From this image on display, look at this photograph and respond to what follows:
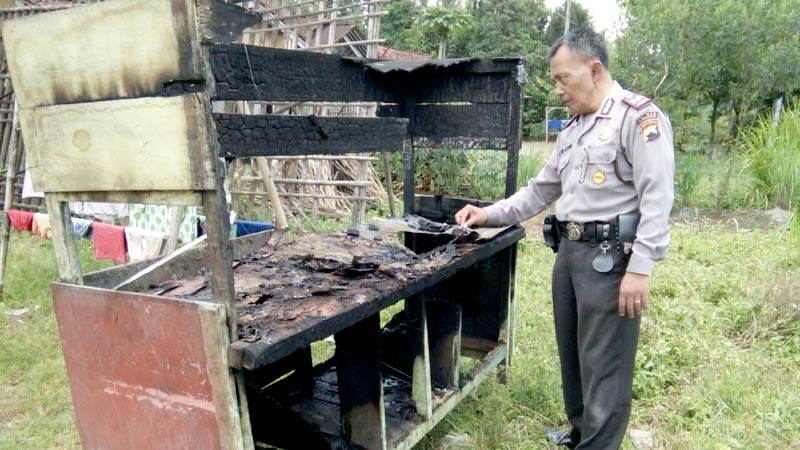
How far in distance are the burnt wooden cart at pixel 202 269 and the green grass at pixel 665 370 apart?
0.74 meters

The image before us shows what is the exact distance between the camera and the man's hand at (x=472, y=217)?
3.10 metres

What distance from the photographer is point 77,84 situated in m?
1.79

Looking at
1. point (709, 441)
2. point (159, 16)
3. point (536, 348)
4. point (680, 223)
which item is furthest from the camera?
point (680, 223)

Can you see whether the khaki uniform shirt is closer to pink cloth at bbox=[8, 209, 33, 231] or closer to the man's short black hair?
the man's short black hair

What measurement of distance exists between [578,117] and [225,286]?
1.79 meters

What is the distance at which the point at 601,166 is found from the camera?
2.45m

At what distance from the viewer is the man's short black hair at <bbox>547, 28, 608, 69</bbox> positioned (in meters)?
2.46

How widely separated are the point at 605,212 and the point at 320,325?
1.31m

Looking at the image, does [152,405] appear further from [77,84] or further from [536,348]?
[536,348]

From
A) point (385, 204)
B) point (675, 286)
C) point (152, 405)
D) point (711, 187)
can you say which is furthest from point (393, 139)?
point (711, 187)

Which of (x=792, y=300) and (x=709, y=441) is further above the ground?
(x=792, y=300)

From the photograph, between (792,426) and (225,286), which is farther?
(792,426)

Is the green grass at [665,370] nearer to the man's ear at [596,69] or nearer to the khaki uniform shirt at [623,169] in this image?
the khaki uniform shirt at [623,169]

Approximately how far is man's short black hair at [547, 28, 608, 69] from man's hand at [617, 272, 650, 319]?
2.97 ft
